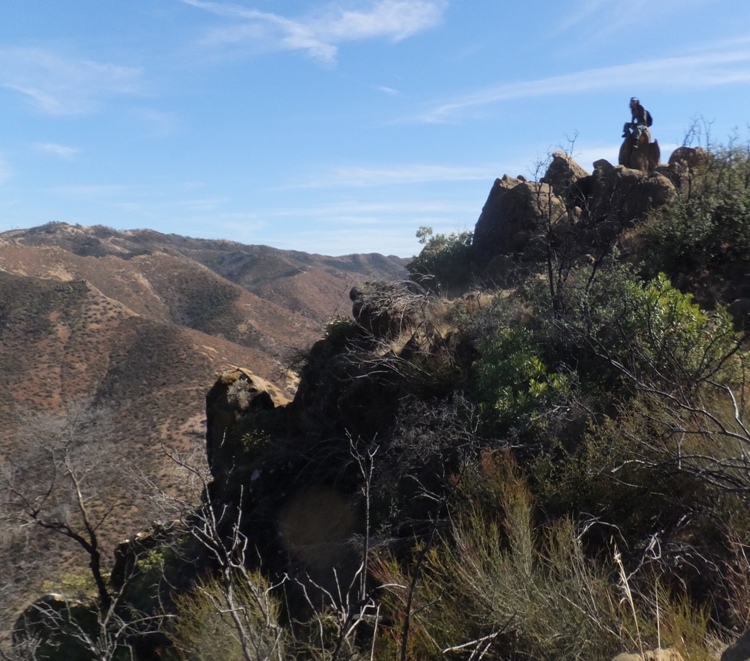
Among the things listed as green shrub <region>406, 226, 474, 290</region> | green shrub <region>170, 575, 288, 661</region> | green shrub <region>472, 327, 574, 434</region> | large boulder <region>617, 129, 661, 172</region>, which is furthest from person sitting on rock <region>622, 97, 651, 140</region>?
green shrub <region>170, 575, 288, 661</region>

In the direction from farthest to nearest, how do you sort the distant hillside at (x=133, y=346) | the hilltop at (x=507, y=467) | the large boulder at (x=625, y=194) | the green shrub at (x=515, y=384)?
the distant hillside at (x=133, y=346) → the large boulder at (x=625, y=194) → the green shrub at (x=515, y=384) → the hilltop at (x=507, y=467)

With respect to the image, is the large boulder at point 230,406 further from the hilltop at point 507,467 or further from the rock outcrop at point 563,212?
the rock outcrop at point 563,212

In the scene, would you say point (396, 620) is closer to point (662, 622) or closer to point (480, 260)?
point (662, 622)

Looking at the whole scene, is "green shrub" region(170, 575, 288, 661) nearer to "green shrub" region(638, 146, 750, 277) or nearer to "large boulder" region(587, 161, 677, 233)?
"green shrub" region(638, 146, 750, 277)

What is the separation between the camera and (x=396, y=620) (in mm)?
5680

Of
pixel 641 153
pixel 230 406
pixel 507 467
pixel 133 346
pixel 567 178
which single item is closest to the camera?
pixel 507 467

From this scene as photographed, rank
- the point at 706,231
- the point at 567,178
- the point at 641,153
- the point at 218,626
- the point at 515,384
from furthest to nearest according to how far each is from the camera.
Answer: the point at 641,153 < the point at 567,178 < the point at 706,231 < the point at 515,384 < the point at 218,626

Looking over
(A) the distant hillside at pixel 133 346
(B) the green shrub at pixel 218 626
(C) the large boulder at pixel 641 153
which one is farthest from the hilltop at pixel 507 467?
(A) the distant hillside at pixel 133 346

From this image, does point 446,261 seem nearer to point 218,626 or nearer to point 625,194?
point 625,194

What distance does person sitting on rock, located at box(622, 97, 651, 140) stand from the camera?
18241 mm

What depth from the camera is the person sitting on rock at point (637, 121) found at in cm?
1824

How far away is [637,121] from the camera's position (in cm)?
1847

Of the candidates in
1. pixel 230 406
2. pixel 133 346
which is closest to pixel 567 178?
pixel 230 406

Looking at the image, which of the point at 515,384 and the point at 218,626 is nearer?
the point at 218,626
